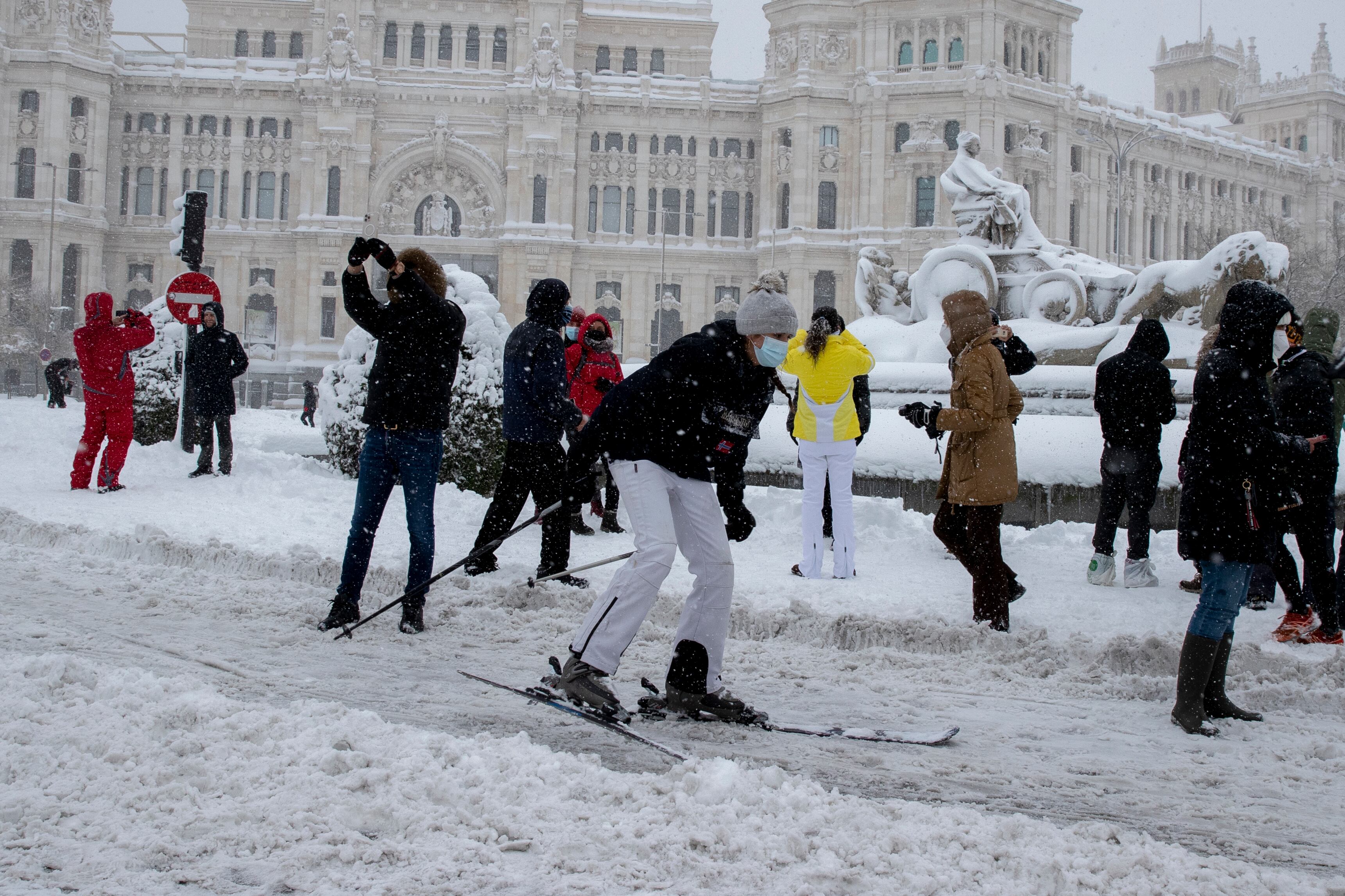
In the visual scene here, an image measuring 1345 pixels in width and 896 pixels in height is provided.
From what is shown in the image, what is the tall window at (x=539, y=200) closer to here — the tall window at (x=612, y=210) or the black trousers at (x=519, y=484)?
the tall window at (x=612, y=210)

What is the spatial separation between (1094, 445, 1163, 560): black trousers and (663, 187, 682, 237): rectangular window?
176 feet

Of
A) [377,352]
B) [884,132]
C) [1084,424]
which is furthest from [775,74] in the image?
[377,352]

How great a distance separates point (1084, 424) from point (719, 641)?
624 centimetres

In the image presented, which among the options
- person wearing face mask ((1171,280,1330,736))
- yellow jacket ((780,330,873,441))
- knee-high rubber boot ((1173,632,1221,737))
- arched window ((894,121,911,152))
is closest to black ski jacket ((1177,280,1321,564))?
person wearing face mask ((1171,280,1330,736))

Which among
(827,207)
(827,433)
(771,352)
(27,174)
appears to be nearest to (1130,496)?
(827,433)

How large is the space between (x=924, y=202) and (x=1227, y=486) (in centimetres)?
5330

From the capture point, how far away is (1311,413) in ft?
20.3

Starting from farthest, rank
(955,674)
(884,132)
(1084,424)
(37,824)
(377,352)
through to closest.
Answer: (884,132)
(1084,424)
(377,352)
(955,674)
(37,824)

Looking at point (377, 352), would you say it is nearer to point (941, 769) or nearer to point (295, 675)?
point (295, 675)

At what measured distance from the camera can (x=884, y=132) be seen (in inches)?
2184

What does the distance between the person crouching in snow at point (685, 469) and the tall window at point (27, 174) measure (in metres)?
61.5

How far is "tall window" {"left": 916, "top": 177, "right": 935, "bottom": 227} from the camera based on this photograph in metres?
55.3

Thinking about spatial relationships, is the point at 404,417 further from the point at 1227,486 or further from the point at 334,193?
the point at 334,193

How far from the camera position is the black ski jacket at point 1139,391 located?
6992 millimetres
